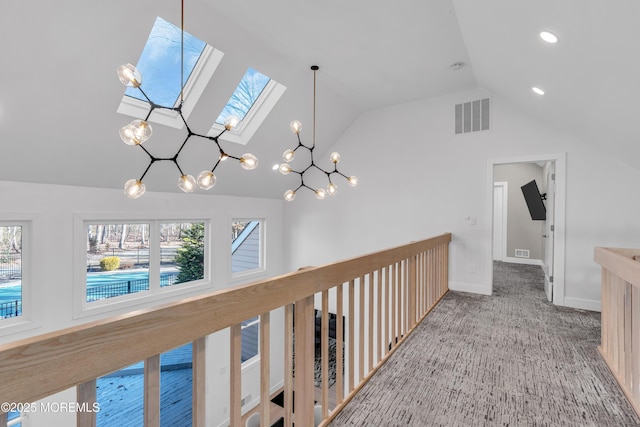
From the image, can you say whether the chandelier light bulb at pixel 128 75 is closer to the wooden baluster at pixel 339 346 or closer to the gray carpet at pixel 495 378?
the wooden baluster at pixel 339 346

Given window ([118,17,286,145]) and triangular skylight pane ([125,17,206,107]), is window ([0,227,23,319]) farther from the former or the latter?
triangular skylight pane ([125,17,206,107])

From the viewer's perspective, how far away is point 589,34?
5.82 feet

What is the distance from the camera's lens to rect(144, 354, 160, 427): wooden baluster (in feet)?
2.99

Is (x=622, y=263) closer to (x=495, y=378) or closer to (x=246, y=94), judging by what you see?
(x=495, y=378)

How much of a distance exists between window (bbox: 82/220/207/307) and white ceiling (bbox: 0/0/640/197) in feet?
2.25

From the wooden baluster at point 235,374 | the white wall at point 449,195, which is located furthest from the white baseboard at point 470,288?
the wooden baluster at point 235,374

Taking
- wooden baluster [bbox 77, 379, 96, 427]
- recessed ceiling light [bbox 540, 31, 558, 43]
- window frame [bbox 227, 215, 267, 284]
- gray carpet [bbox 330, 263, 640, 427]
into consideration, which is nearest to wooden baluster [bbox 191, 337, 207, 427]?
wooden baluster [bbox 77, 379, 96, 427]

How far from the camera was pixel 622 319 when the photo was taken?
1.96m

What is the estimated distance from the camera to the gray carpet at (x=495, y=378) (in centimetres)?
174

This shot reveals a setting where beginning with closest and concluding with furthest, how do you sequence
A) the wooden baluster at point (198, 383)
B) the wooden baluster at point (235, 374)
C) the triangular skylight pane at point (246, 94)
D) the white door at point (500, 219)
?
the wooden baluster at point (198, 383) < the wooden baluster at point (235, 374) < the triangular skylight pane at point (246, 94) < the white door at point (500, 219)

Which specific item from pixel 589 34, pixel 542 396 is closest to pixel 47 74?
pixel 589 34

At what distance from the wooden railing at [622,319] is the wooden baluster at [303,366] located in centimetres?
175

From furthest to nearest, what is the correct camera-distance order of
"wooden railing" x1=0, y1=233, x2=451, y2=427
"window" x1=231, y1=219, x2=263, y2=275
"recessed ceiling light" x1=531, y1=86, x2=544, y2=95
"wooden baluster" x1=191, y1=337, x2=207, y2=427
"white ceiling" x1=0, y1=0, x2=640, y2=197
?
"window" x1=231, y1=219, x2=263, y2=275 < "recessed ceiling light" x1=531, y1=86, x2=544, y2=95 < "white ceiling" x1=0, y1=0, x2=640, y2=197 < "wooden baluster" x1=191, y1=337, x2=207, y2=427 < "wooden railing" x1=0, y1=233, x2=451, y2=427

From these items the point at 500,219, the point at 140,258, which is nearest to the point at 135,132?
the point at 140,258
